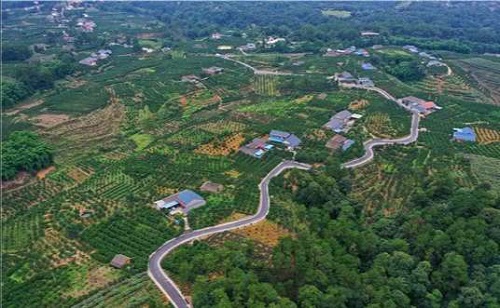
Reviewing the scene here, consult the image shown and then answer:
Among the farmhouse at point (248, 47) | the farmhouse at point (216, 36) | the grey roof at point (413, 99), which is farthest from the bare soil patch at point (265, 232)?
the farmhouse at point (216, 36)

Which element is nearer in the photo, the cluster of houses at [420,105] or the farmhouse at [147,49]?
the cluster of houses at [420,105]

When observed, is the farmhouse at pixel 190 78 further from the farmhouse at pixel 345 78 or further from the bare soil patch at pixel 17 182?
the bare soil patch at pixel 17 182

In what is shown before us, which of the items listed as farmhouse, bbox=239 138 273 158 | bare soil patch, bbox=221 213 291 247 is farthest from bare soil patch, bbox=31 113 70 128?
bare soil patch, bbox=221 213 291 247

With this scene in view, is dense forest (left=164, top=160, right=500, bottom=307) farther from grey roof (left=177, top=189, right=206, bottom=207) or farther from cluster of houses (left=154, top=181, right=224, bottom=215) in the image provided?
grey roof (left=177, top=189, right=206, bottom=207)

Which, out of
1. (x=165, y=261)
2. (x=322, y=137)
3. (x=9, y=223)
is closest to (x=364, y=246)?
(x=165, y=261)

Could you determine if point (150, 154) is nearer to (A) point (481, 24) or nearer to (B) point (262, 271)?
(B) point (262, 271)

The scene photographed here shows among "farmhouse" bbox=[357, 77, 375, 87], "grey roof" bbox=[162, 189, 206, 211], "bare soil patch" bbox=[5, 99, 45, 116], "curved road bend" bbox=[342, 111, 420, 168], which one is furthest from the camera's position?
"farmhouse" bbox=[357, 77, 375, 87]
